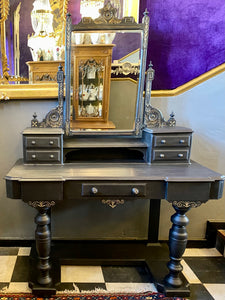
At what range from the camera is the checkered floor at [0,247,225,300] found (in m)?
1.70

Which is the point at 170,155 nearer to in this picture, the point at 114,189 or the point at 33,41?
the point at 114,189

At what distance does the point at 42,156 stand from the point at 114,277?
38.0 inches

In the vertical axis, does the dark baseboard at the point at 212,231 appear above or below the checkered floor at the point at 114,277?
above

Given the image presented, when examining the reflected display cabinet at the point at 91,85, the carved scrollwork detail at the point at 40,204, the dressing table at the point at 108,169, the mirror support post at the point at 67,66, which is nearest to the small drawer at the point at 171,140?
the dressing table at the point at 108,169

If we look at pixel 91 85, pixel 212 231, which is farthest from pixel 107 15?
pixel 212 231

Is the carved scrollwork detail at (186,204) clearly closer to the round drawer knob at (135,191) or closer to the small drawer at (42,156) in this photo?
the round drawer knob at (135,191)

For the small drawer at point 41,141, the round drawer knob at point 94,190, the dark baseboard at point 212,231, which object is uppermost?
the small drawer at point 41,141

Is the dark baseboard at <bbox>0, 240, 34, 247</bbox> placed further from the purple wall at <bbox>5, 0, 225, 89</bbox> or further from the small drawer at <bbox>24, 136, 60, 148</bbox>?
the purple wall at <bbox>5, 0, 225, 89</bbox>

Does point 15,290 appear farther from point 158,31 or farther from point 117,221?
point 158,31

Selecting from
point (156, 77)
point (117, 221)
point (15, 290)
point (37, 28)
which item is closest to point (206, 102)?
point (156, 77)

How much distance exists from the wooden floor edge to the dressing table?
0.21m

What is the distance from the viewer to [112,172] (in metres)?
1.51

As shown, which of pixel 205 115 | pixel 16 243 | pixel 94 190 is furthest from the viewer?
pixel 16 243

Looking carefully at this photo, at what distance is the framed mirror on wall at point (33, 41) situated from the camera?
5.98ft
